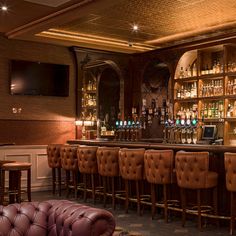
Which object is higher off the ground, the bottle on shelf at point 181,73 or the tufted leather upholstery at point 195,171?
the bottle on shelf at point 181,73

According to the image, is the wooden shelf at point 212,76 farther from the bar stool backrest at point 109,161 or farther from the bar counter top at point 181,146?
the bar stool backrest at point 109,161

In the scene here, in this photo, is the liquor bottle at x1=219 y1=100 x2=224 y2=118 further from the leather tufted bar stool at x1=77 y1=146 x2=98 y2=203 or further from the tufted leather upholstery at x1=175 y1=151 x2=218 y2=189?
the tufted leather upholstery at x1=175 y1=151 x2=218 y2=189

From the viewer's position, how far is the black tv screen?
908 centimetres

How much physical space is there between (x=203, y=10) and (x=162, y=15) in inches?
28.3

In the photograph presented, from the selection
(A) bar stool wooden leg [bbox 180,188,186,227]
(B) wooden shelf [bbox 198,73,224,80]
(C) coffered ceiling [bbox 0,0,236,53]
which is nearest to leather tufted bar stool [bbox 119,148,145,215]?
(A) bar stool wooden leg [bbox 180,188,186,227]

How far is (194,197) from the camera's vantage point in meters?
6.20

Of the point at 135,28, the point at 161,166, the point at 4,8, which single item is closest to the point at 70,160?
the point at 161,166

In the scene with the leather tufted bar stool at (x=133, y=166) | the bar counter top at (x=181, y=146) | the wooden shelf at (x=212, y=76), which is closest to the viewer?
the bar counter top at (x=181, y=146)

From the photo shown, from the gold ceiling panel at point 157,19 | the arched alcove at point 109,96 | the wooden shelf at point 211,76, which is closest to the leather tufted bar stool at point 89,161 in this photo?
the gold ceiling panel at point 157,19

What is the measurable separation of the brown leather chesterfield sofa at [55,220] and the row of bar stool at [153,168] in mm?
2845

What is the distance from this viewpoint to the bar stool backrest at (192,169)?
18.2 feet

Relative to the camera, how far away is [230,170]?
209 inches

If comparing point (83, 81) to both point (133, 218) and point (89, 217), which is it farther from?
point (89, 217)

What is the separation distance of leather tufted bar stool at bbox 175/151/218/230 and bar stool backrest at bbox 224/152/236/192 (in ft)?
0.92
